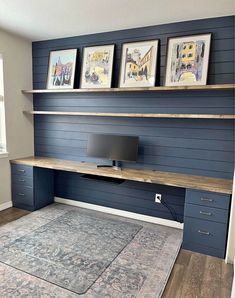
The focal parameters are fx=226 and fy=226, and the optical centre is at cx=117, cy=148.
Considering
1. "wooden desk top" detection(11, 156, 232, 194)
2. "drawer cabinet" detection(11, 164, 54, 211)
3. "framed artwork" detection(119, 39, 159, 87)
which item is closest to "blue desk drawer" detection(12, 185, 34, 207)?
"drawer cabinet" detection(11, 164, 54, 211)

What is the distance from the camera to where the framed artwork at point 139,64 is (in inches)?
107

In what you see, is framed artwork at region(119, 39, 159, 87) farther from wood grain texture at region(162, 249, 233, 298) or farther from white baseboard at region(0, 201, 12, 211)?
white baseboard at region(0, 201, 12, 211)

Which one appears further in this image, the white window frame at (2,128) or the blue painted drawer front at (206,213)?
the white window frame at (2,128)

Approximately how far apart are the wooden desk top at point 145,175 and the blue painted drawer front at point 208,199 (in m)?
0.05

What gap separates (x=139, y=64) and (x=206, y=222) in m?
1.96

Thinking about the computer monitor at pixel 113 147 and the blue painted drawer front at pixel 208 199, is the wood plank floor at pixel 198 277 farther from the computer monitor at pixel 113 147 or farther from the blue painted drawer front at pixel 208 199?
the computer monitor at pixel 113 147

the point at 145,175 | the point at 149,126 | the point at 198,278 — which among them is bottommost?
the point at 198,278

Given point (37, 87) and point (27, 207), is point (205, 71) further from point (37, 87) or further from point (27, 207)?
point (27, 207)

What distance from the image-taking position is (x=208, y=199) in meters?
2.28

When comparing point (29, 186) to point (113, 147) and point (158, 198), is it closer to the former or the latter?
point (113, 147)

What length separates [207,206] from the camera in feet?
7.50

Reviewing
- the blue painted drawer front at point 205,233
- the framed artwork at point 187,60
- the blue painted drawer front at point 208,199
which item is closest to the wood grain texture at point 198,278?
the blue painted drawer front at point 205,233

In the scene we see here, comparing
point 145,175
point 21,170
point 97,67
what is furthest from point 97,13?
point 21,170

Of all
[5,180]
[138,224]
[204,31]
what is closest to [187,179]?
[138,224]
